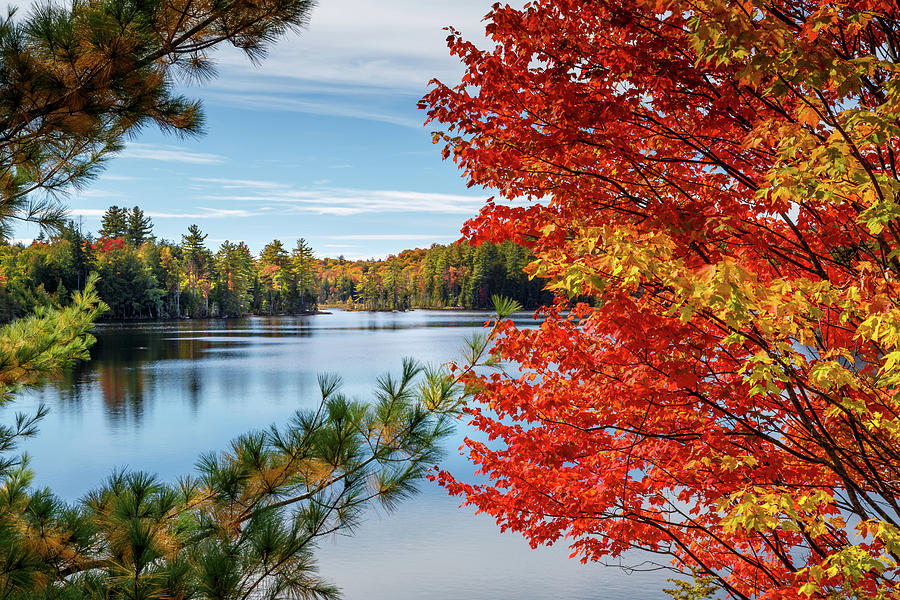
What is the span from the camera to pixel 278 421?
62.1 ft

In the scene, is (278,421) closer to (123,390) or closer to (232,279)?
(123,390)

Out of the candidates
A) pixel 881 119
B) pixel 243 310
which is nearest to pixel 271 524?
pixel 881 119

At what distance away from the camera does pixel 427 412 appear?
3.80 metres

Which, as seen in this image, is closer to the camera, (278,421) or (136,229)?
(278,421)

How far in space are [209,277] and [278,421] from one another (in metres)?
68.5

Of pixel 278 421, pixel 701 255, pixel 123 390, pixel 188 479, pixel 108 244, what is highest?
pixel 108 244

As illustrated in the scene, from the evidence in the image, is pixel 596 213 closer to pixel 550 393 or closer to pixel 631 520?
pixel 550 393

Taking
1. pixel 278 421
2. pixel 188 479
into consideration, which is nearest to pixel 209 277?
pixel 278 421

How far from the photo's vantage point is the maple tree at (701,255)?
2.66 meters

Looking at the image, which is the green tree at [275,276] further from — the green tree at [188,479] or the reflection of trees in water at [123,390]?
the green tree at [188,479]

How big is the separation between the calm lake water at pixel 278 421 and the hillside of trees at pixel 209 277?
45.4 ft

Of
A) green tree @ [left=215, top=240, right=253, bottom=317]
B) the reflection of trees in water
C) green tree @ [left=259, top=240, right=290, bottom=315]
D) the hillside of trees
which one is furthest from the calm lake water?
green tree @ [left=259, top=240, right=290, bottom=315]

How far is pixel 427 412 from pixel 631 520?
1953mm

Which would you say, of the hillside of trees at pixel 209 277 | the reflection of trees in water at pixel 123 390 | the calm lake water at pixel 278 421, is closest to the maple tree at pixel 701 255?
the calm lake water at pixel 278 421
